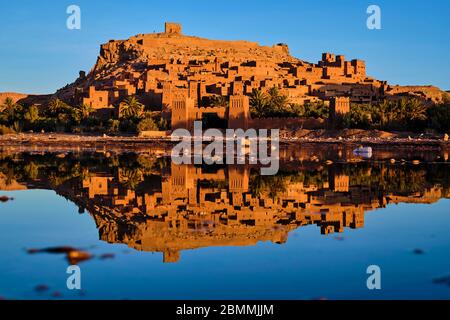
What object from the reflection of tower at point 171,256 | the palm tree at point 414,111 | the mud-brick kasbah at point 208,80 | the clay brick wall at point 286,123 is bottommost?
the reflection of tower at point 171,256

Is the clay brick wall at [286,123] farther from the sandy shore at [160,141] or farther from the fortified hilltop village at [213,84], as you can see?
the sandy shore at [160,141]

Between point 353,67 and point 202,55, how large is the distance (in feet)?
64.6

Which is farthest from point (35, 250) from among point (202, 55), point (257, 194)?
point (202, 55)

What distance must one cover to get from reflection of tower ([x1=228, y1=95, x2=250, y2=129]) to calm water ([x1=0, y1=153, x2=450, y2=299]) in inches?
971

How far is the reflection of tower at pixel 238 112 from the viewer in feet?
136

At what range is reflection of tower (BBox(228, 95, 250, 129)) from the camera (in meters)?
41.4

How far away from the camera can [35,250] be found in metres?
7.90

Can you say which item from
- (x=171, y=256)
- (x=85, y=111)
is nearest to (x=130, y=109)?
(x=85, y=111)

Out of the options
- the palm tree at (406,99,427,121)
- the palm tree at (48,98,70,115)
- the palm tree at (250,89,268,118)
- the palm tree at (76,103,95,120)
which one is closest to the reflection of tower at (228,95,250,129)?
the palm tree at (250,89,268,118)

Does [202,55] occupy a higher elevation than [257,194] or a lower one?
higher

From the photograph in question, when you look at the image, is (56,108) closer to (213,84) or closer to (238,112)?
(213,84)

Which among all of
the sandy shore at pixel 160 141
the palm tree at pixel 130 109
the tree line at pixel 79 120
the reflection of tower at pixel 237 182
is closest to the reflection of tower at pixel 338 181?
the reflection of tower at pixel 237 182

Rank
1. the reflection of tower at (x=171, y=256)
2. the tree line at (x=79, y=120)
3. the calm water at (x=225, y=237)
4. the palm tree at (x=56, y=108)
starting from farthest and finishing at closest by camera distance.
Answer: the palm tree at (x=56, y=108)
the tree line at (x=79, y=120)
the reflection of tower at (x=171, y=256)
the calm water at (x=225, y=237)
